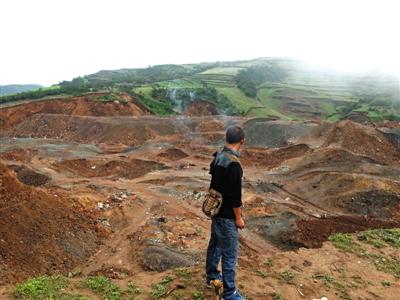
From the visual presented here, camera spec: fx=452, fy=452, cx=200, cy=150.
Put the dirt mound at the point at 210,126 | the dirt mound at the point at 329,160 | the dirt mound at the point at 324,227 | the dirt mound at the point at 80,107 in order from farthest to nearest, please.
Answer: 1. the dirt mound at the point at 80,107
2. the dirt mound at the point at 210,126
3. the dirt mound at the point at 329,160
4. the dirt mound at the point at 324,227

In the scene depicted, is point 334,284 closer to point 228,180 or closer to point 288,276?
point 288,276

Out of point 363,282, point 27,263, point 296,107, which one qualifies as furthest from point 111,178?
point 296,107

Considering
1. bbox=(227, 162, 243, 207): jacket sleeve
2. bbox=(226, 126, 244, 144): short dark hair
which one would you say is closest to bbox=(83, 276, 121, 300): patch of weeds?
bbox=(227, 162, 243, 207): jacket sleeve

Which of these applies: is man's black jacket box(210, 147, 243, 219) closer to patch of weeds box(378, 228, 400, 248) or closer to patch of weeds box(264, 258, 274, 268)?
patch of weeds box(264, 258, 274, 268)

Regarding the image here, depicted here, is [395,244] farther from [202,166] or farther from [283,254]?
[202,166]

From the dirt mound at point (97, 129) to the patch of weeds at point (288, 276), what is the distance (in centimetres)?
2191

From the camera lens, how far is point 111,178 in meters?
19.3

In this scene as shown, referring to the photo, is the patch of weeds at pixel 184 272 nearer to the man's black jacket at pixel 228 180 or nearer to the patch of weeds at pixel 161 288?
the patch of weeds at pixel 161 288

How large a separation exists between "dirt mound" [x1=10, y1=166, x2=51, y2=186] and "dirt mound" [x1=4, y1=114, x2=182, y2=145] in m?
10.2

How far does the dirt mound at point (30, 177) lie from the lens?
17.8 metres

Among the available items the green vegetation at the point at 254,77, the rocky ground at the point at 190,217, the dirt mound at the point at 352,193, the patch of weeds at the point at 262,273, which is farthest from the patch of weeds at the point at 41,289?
the green vegetation at the point at 254,77

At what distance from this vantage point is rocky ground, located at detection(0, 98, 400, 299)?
300 inches

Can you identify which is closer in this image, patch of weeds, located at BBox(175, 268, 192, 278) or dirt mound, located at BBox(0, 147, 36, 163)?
patch of weeds, located at BBox(175, 268, 192, 278)

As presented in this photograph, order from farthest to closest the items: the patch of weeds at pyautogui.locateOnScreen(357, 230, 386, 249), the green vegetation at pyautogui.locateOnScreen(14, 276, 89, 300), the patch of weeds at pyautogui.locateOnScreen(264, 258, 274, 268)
A: the patch of weeds at pyautogui.locateOnScreen(357, 230, 386, 249)
the patch of weeds at pyautogui.locateOnScreen(264, 258, 274, 268)
the green vegetation at pyautogui.locateOnScreen(14, 276, 89, 300)
